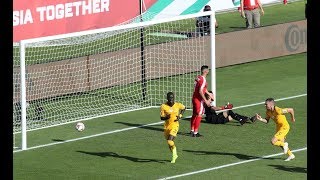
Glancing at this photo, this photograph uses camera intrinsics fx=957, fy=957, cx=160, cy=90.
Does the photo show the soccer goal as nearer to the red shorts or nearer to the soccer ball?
the soccer ball

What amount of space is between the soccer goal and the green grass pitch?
92 centimetres

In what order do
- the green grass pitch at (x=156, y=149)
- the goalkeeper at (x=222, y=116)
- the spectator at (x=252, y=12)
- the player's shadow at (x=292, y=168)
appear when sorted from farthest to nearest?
the spectator at (x=252, y=12)
the goalkeeper at (x=222, y=116)
the green grass pitch at (x=156, y=149)
the player's shadow at (x=292, y=168)

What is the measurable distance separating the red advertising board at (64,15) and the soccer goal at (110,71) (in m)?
2.54

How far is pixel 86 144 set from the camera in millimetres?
24031

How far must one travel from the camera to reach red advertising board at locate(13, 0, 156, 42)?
1369 inches

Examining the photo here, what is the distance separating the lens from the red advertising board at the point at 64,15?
34.8m

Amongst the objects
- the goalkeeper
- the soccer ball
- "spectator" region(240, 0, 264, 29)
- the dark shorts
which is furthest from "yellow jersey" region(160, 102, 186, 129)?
"spectator" region(240, 0, 264, 29)

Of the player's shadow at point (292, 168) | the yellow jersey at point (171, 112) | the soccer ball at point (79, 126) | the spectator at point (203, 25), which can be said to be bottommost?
the player's shadow at point (292, 168)

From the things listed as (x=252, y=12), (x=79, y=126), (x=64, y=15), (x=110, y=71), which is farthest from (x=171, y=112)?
Result: (x=252, y=12)

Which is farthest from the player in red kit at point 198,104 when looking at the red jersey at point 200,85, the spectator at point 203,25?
the spectator at point 203,25

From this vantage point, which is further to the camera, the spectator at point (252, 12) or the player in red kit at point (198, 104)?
the spectator at point (252, 12)

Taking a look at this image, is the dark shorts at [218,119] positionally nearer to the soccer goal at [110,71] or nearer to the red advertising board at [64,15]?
the soccer goal at [110,71]
